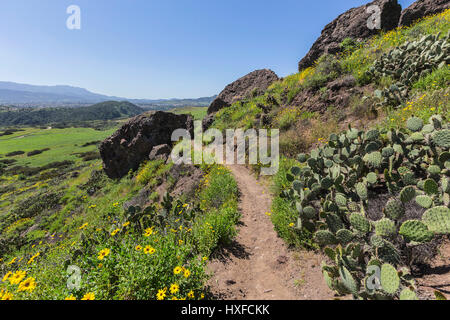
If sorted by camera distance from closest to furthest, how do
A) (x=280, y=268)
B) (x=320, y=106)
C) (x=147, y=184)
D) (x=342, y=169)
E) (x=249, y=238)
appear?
1. (x=280, y=268)
2. (x=342, y=169)
3. (x=249, y=238)
4. (x=320, y=106)
5. (x=147, y=184)

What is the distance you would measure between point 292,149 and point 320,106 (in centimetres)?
364

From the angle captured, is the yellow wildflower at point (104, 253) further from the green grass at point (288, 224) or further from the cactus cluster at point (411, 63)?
the cactus cluster at point (411, 63)

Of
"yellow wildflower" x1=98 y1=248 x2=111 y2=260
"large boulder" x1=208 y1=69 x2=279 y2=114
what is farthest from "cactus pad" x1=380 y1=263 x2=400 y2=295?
"large boulder" x1=208 y1=69 x2=279 y2=114

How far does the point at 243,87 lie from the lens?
2375cm

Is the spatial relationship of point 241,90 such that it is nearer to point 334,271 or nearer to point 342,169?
point 342,169

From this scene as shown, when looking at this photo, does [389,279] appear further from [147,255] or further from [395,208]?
[147,255]

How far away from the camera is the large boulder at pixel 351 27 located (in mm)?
14602

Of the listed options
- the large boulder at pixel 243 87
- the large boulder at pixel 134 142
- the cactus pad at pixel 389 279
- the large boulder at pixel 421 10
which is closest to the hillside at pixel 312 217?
the cactus pad at pixel 389 279

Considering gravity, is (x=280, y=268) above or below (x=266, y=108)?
below

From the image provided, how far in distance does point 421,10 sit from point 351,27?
3.96 meters

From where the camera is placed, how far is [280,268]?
4.41 meters

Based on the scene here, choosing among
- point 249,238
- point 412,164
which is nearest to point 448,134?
point 412,164

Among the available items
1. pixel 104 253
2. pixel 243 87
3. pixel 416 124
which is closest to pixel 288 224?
pixel 416 124
